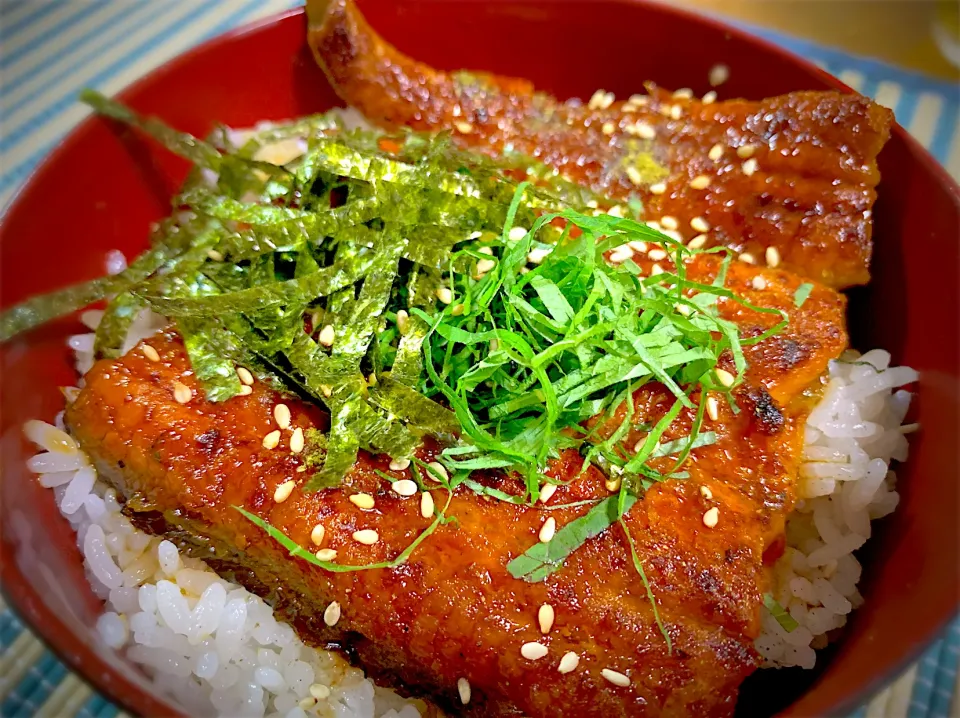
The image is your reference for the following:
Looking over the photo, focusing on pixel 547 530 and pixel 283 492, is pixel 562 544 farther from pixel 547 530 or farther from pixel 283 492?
pixel 283 492

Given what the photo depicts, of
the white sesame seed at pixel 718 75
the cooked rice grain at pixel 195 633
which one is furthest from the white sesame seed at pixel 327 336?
the white sesame seed at pixel 718 75

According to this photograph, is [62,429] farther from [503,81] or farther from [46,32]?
[46,32]

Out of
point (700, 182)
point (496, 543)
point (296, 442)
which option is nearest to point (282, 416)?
point (296, 442)

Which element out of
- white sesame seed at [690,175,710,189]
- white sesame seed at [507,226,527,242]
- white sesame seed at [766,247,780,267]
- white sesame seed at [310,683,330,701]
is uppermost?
white sesame seed at [507,226,527,242]

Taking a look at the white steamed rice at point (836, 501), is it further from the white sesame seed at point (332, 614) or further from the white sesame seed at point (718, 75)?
the white sesame seed at point (718, 75)

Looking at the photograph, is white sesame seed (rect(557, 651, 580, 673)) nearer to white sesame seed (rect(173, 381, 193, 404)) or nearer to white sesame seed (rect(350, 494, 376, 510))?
white sesame seed (rect(350, 494, 376, 510))

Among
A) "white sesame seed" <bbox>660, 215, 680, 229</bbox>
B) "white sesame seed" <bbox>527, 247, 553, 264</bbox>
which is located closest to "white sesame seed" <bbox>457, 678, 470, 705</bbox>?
"white sesame seed" <bbox>527, 247, 553, 264</bbox>

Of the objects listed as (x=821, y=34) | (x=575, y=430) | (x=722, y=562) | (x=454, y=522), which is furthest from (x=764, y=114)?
(x=821, y=34)
